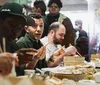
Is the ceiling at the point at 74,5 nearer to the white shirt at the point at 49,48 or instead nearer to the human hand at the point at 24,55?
the white shirt at the point at 49,48

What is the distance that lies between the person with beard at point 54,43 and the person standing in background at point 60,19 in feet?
0.12

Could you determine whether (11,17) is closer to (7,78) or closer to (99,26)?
(7,78)

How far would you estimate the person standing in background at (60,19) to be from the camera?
1864mm

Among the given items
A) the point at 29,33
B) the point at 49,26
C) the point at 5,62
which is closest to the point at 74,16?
A: the point at 49,26

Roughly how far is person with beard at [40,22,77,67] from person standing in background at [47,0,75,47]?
37 millimetres

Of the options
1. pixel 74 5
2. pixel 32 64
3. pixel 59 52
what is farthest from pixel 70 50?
pixel 32 64

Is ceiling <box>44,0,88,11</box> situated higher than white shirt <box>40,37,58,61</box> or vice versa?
ceiling <box>44,0,88,11</box>

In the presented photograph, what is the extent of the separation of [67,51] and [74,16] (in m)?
0.33

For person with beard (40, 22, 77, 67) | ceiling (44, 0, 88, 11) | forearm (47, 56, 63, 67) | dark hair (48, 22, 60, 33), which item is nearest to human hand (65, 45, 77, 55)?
person with beard (40, 22, 77, 67)

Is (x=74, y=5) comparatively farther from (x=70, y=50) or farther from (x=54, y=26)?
(x=70, y=50)

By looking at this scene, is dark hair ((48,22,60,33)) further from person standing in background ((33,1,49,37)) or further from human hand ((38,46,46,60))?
human hand ((38,46,46,60))

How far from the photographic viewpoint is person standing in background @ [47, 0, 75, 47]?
1864mm

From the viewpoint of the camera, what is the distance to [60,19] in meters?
1.90

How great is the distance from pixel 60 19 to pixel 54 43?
8.7 inches
